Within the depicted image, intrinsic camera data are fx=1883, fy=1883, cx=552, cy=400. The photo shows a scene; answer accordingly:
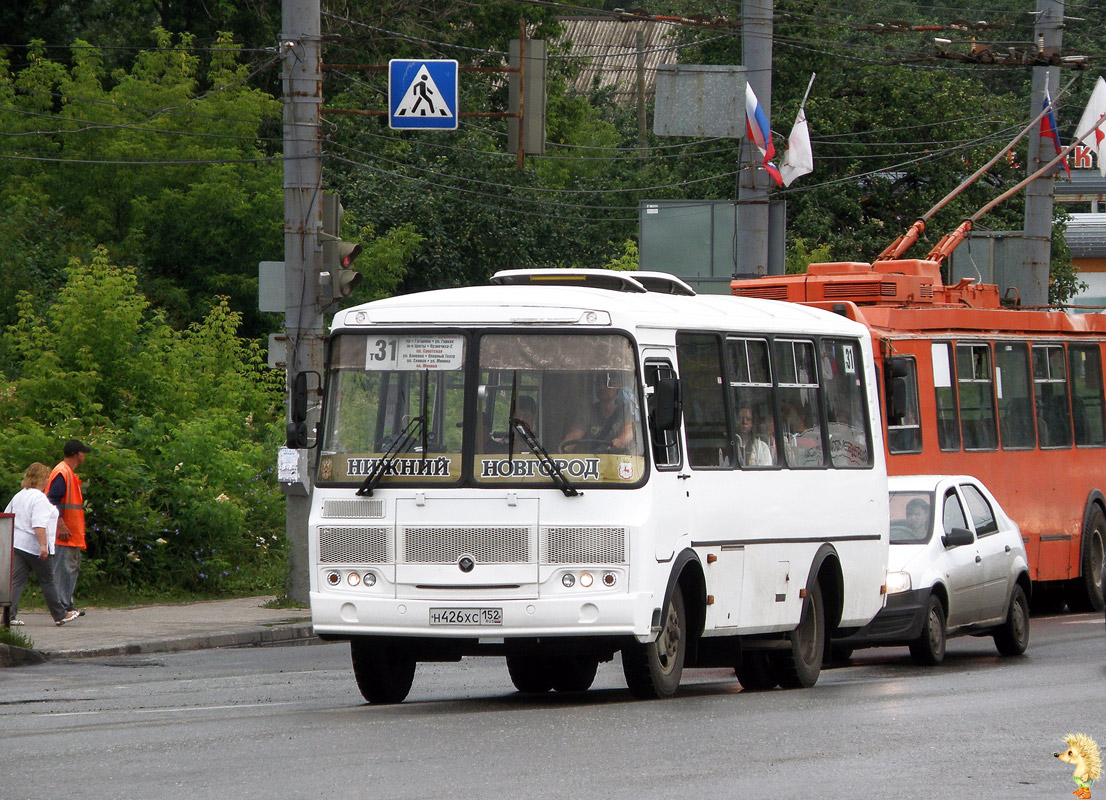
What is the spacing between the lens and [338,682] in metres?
14.3

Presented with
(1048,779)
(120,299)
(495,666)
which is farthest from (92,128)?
(1048,779)

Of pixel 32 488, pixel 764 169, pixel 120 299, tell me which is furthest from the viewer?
pixel 120 299

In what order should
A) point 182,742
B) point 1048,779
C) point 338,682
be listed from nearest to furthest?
point 1048,779
point 182,742
point 338,682

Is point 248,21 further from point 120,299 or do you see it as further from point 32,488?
point 32,488

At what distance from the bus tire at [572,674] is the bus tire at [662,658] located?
1.17 m

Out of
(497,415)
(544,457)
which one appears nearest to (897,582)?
(544,457)

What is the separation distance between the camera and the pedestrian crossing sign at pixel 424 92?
21.1m

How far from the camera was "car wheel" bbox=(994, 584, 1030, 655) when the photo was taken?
16375mm

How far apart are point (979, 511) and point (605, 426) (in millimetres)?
6202

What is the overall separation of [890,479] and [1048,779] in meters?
8.16

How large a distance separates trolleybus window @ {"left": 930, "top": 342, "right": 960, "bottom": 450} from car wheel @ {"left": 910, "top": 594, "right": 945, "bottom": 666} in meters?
5.03

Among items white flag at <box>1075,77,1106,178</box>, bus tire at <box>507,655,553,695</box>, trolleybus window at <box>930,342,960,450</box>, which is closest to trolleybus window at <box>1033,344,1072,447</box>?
trolleybus window at <box>930,342,960,450</box>

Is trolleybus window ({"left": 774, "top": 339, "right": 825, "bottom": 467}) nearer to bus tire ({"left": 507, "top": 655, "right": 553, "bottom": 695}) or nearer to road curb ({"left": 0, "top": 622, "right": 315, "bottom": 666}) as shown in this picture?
bus tire ({"left": 507, "top": 655, "right": 553, "bottom": 695})

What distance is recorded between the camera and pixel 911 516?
16.2 m
